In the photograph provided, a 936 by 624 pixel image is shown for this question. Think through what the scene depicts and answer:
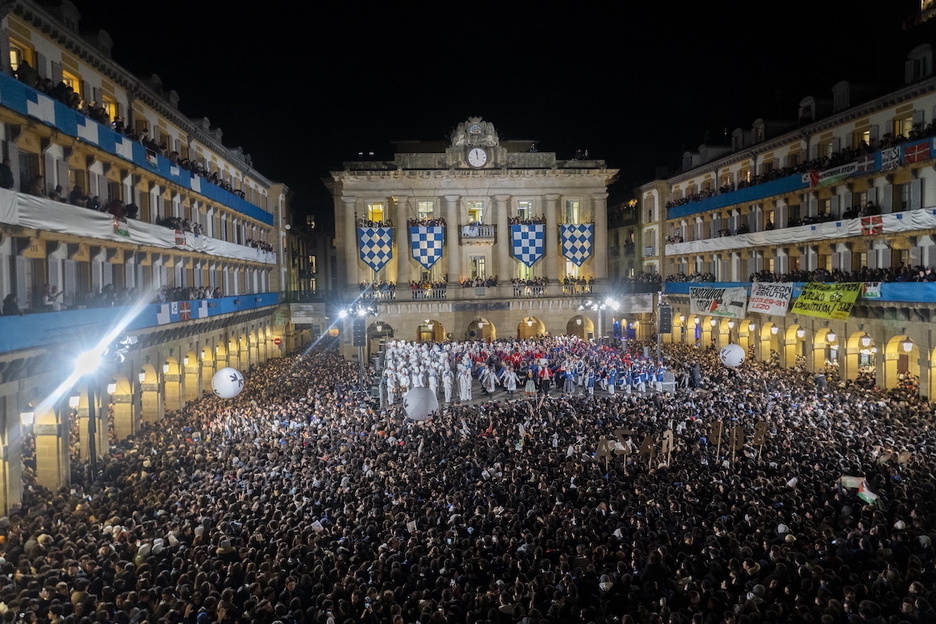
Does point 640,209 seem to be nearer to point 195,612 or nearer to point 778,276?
point 778,276

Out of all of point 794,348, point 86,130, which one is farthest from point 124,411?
point 794,348

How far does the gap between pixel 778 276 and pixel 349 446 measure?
1098 inches

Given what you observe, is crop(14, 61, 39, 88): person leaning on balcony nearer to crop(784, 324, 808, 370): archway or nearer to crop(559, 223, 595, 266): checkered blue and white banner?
crop(559, 223, 595, 266): checkered blue and white banner

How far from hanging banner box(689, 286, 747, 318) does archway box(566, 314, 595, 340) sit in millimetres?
8138

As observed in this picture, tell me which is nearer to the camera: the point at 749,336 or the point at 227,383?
the point at 227,383

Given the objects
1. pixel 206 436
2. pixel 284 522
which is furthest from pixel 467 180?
pixel 284 522

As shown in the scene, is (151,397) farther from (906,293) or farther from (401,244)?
(906,293)

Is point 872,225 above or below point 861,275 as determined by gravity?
above

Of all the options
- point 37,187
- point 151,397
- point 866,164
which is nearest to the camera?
point 37,187

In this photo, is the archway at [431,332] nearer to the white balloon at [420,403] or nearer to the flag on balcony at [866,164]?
the flag on balcony at [866,164]

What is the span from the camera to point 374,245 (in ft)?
149

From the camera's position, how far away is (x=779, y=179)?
1457 inches

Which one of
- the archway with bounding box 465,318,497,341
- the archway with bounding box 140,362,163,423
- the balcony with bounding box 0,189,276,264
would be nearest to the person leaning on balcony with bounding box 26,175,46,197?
the balcony with bounding box 0,189,276,264

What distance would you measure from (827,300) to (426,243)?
973 inches
